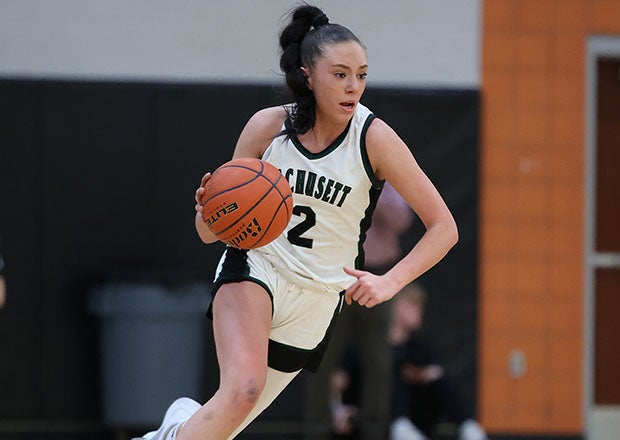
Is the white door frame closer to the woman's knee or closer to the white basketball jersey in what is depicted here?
the white basketball jersey

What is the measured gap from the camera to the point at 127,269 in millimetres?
9039

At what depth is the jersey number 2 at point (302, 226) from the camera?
4.90 m

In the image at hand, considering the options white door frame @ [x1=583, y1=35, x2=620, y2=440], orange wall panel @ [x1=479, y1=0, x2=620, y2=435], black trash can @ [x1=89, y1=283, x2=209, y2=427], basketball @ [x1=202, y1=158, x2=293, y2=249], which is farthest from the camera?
white door frame @ [x1=583, y1=35, x2=620, y2=440]

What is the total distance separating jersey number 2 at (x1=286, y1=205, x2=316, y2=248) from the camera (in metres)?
4.90

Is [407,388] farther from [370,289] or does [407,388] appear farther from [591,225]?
[370,289]

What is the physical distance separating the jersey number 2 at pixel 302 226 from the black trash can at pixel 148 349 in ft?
12.4

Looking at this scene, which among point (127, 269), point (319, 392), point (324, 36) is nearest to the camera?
point (324, 36)

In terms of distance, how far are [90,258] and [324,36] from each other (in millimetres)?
4549

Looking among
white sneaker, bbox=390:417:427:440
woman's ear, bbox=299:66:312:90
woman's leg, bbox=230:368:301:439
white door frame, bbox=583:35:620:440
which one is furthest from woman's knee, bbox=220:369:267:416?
white door frame, bbox=583:35:620:440

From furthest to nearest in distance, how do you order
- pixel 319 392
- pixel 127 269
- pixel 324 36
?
pixel 127 269 → pixel 319 392 → pixel 324 36

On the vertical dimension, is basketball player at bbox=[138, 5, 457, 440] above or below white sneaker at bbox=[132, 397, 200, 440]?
above

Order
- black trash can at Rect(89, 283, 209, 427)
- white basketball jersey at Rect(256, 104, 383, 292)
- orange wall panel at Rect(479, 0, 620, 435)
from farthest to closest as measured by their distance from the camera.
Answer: orange wall panel at Rect(479, 0, 620, 435), black trash can at Rect(89, 283, 209, 427), white basketball jersey at Rect(256, 104, 383, 292)

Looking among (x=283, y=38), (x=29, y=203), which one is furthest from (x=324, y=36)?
(x=29, y=203)

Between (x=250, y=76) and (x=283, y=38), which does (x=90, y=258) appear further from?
(x=283, y=38)
